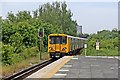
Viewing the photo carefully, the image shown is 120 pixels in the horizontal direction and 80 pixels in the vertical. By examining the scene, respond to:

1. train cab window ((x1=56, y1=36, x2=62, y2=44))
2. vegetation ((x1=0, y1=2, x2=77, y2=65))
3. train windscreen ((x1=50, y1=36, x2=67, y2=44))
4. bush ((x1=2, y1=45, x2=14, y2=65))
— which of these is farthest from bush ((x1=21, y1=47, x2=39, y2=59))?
bush ((x1=2, y1=45, x2=14, y2=65))

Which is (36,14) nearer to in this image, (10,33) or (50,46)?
(10,33)

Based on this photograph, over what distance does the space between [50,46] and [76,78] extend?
2171 centimetres

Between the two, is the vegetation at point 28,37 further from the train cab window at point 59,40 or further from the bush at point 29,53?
the train cab window at point 59,40

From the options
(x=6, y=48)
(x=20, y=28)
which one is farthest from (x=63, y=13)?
(x=6, y=48)

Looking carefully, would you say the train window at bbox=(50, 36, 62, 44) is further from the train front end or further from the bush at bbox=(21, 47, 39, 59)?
the bush at bbox=(21, 47, 39, 59)

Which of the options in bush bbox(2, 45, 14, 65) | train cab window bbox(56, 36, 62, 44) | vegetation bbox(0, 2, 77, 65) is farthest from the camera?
train cab window bbox(56, 36, 62, 44)

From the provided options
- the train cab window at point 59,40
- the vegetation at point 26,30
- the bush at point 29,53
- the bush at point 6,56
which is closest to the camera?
the bush at point 6,56

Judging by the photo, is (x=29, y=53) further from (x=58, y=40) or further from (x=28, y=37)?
(x=28, y=37)

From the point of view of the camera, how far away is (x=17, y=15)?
69812mm

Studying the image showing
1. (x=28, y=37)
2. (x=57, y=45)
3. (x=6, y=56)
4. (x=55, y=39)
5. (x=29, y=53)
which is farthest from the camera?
(x=28, y=37)

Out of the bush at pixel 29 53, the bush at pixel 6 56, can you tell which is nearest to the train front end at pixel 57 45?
the bush at pixel 29 53

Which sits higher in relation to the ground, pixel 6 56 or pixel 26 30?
pixel 26 30

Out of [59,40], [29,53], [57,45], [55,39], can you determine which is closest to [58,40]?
[59,40]

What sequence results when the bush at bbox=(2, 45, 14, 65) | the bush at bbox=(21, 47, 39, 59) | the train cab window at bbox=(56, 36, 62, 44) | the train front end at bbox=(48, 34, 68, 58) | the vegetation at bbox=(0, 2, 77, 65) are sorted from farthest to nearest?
the train cab window at bbox=(56, 36, 62, 44) < the train front end at bbox=(48, 34, 68, 58) < the bush at bbox=(21, 47, 39, 59) < the vegetation at bbox=(0, 2, 77, 65) < the bush at bbox=(2, 45, 14, 65)
